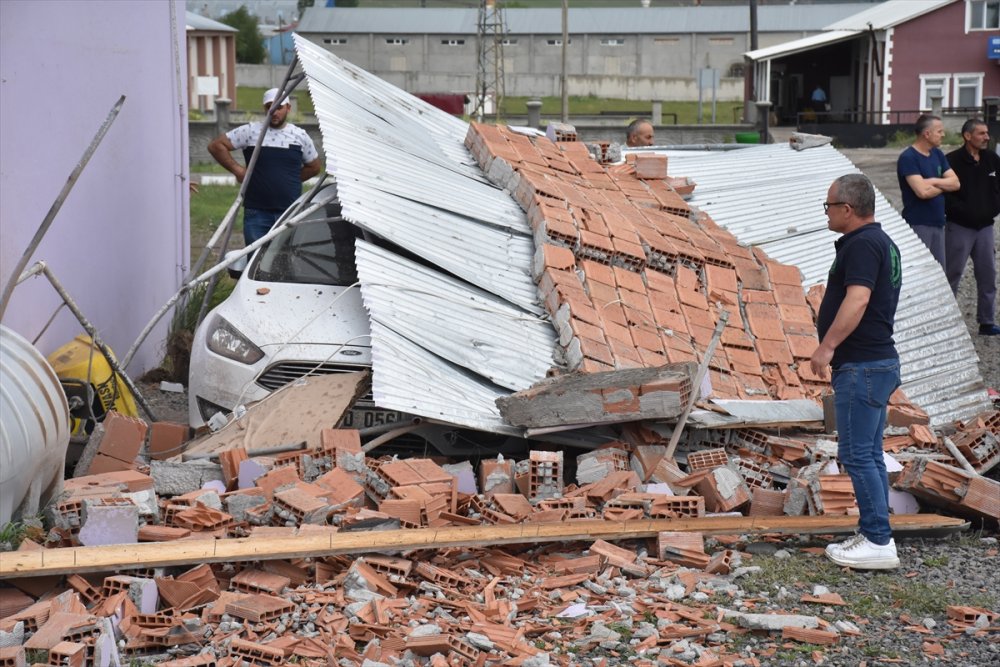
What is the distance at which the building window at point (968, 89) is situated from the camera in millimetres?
48938

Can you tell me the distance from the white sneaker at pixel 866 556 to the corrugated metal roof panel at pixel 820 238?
3004 millimetres

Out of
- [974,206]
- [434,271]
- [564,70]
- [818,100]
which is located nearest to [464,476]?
[434,271]

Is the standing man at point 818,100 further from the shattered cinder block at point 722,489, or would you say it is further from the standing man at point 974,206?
the shattered cinder block at point 722,489

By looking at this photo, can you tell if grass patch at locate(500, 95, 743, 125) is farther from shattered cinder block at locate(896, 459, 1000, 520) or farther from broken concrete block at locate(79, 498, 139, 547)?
broken concrete block at locate(79, 498, 139, 547)

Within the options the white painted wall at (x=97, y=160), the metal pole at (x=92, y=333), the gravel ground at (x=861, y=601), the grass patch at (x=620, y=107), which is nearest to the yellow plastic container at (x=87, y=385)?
the metal pole at (x=92, y=333)

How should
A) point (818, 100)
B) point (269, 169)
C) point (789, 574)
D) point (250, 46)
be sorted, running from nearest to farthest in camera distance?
point (789, 574)
point (269, 169)
point (818, 100)
point (250, 46)

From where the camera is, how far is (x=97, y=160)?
10.3m

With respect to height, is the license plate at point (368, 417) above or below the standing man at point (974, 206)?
below

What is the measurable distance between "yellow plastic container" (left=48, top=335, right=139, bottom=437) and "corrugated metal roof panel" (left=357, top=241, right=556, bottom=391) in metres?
2.00

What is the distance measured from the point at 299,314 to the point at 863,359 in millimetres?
3527

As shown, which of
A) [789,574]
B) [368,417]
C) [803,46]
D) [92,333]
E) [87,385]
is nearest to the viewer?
[789,574]

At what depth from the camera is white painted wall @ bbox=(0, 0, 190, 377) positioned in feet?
29.1

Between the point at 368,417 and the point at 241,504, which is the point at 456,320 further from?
the point at 241,504

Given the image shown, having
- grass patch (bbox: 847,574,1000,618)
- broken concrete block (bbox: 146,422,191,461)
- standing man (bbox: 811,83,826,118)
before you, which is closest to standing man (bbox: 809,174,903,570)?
grass patch (bbox: 847,574,1000,618)
